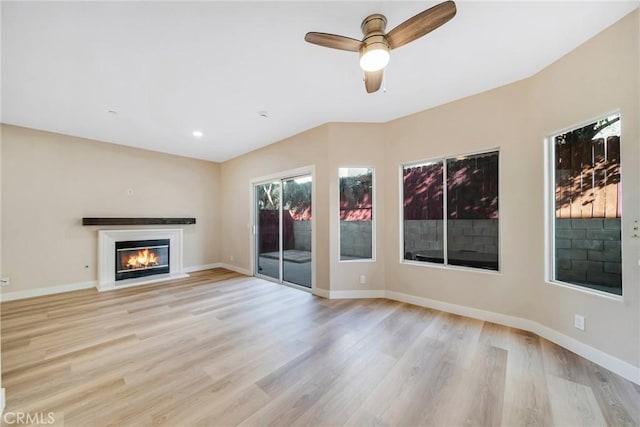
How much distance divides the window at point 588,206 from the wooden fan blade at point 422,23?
6.28 ft

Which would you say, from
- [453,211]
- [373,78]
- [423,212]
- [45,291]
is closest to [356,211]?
[423,212]

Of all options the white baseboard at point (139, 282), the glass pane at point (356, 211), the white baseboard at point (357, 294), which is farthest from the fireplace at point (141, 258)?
the glass pane at point (356, 211)

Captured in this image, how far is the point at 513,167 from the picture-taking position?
2.86m

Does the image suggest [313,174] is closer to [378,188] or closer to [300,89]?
[378,188]

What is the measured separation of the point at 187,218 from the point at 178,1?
15.9 ft

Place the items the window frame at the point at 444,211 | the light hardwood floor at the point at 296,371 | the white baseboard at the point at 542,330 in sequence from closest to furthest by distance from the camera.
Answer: the light hardwood floor at the point at 296,371 → the white baseboard at the point at 542,330 → the window frame at the point at 444,211

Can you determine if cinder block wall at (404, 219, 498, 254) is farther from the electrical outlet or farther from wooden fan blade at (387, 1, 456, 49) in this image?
wooden fan blade at (387, 1, 456, 49)

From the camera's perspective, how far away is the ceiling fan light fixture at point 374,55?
1825mm

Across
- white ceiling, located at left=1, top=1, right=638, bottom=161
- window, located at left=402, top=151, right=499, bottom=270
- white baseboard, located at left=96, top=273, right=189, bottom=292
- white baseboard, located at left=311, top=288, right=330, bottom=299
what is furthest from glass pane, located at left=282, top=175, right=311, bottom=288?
white baseboard, located at left=96, top=273, right=189, bottom=292

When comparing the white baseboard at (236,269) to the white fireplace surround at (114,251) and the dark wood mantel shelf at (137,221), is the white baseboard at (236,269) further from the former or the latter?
the dark wood mantel shelf at (137,221)

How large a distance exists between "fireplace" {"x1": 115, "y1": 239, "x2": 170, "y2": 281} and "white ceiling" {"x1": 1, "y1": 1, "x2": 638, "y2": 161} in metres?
2.45

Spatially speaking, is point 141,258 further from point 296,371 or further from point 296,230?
point 296,371

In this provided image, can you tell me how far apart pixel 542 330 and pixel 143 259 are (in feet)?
22.0

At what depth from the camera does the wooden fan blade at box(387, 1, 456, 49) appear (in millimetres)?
1512
